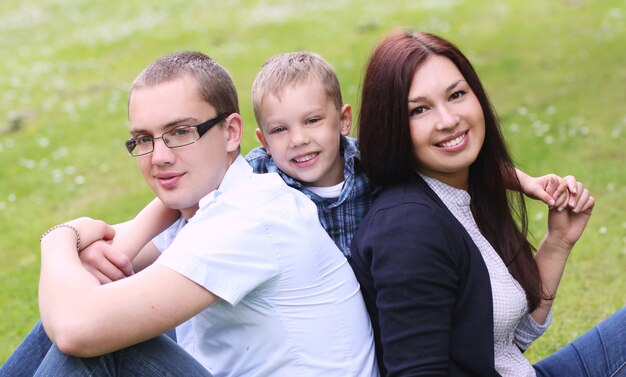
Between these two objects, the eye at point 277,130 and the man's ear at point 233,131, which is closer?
the man's ear at point 233,131

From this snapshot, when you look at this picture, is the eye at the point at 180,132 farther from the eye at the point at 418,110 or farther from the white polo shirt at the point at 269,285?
the eye at the point at 418,110

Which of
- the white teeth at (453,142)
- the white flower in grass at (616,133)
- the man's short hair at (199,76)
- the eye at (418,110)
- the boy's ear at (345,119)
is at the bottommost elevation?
the white flower in grass at (616,133)

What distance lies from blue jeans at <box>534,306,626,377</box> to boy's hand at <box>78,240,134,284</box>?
1.55 m

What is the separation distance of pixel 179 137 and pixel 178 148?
38 mm

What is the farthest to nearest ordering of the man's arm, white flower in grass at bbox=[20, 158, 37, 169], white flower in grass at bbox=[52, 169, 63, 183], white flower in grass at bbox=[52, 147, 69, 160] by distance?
white flower in grass at bbox=[52, 147, 69, 160] → white flower in grass at bbox=[20, 158, 37, 169] → white flower in grass at bbox=[52, 169, 63, 183] → the man's arm

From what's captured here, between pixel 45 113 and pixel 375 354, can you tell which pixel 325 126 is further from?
pixel 45 113

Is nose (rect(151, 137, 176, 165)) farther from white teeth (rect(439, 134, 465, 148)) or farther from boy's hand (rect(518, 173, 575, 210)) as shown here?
boy's hand (rect(518, 173, 575, 210))

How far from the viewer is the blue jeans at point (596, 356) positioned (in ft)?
10.5

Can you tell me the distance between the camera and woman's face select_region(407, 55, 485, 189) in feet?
9.70

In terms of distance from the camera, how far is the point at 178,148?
2.93 meters

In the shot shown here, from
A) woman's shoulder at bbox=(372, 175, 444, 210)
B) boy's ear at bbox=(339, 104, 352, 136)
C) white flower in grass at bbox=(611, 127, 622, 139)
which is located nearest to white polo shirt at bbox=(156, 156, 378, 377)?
woman's shoulder at bbox=(372, 175, 444, 210)

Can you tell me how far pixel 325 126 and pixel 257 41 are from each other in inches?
436

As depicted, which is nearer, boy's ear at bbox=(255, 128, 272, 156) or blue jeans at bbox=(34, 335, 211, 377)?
blue jeans at bbox=(34, 335, 211, 377)

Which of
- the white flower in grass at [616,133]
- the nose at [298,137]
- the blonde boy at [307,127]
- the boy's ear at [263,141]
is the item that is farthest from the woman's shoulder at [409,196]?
the white flower in grass at [616,133]
